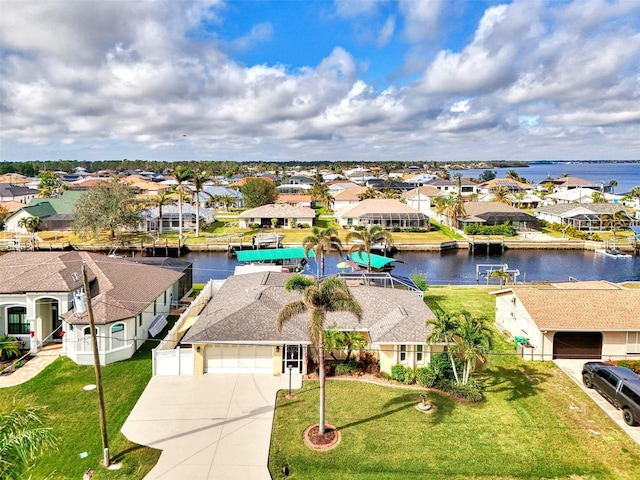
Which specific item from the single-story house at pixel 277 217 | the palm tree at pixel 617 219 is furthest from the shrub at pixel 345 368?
the palm tree at pixel 617 219

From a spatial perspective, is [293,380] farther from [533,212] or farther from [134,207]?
[533,212]

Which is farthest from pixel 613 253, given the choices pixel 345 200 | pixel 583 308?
pixel 345 200

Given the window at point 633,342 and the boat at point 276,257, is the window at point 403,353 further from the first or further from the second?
the boat at point 276,257

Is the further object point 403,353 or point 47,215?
point 47,215

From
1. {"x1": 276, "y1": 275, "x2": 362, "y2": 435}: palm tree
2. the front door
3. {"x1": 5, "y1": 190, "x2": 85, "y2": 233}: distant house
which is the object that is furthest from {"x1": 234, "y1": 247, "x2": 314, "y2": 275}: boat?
{"x1": 5, "y1": 190, "x2": 85, "y2": 233}: distant house

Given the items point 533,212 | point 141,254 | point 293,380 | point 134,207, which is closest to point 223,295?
point 293,380

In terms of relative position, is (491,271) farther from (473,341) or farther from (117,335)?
(117,335)
